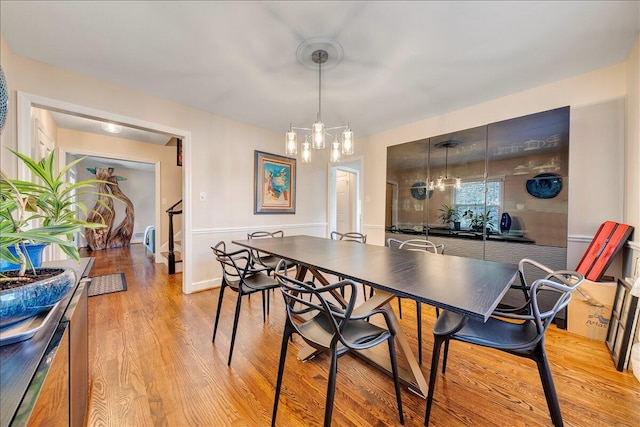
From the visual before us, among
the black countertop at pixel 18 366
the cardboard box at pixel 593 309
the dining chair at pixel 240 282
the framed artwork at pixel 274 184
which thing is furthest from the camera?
the framed artwork at pixel 274 184

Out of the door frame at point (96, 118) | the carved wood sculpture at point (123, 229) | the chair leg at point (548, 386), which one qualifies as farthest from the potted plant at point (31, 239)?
the carved wood sculpture at point (123, 229)

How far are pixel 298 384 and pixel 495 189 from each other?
108 inches

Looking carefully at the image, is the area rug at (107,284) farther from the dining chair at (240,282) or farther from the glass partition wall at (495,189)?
the glass partition wall at (495,189)

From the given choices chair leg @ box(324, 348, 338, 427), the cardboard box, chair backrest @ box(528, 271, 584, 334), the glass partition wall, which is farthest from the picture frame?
the cardboard box

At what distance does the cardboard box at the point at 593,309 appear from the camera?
202 centimetres

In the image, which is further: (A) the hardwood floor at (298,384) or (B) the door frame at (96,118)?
(B) the door frame at (96,118)

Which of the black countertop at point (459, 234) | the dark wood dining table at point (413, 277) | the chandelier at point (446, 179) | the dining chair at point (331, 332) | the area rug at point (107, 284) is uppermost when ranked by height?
the chandelier at point (446, 179)

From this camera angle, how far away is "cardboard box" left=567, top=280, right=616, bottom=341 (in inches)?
79.7

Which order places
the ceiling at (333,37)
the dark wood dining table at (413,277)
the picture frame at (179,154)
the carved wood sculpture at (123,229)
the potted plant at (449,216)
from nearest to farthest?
the dark wood dining table at (413,277), the ceiling at (333,37), the potted plant at (449,216), the picture frame at (179,154), the carved wood sculpture at (123,229)

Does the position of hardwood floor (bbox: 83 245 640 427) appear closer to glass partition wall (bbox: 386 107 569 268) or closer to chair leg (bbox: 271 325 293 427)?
chair leg (bbox: 271 325 293 427)

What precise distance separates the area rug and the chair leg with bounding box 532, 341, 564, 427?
415cm

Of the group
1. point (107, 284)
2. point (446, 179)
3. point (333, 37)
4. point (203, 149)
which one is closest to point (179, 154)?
point (203, 149)

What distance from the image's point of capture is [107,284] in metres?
3.45

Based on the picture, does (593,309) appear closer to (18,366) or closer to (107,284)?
(18,366)
